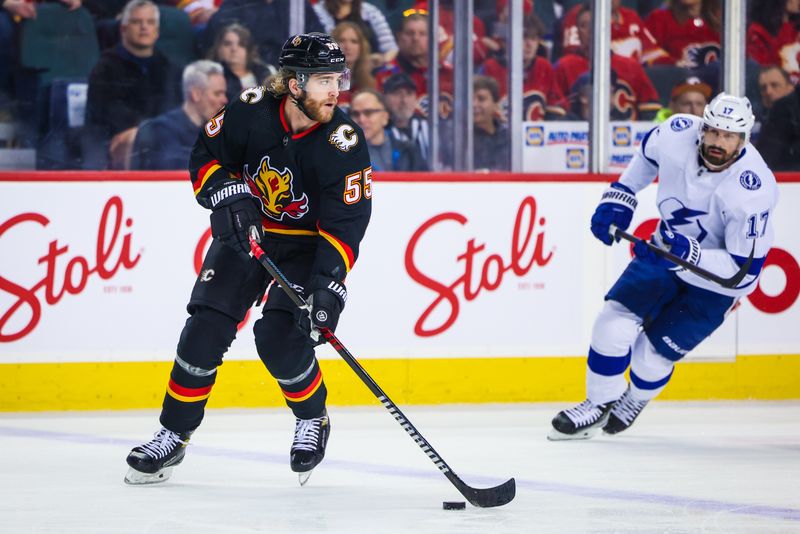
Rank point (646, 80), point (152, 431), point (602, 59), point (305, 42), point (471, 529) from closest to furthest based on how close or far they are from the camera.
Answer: point (471, 529), point (305, 42), point (152, 431), point (602, 59), point (646, 80)

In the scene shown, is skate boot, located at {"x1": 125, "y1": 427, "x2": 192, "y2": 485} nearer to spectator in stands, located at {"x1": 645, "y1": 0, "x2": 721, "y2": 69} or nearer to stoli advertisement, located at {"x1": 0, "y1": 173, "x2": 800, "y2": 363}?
stoli advertisement, located at {"x1": 0, "y1": 173, "x2": 800, "y2": 363}

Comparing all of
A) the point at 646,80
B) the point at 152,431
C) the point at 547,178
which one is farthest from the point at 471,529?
the point at 646,80

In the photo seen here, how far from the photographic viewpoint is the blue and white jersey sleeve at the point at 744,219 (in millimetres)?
3922

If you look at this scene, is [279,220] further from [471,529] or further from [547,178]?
[547,178]

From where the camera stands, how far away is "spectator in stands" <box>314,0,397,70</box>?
5434 mm

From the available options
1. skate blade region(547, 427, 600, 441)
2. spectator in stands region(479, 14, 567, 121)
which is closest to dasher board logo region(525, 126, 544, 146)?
spectator in stands region(479, 14, 567, 121)

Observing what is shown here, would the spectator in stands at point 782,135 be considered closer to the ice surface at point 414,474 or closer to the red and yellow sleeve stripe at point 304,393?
the ice surface at point 414,474

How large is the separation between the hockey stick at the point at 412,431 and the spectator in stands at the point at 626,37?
7.93ft

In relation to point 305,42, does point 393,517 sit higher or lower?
lower

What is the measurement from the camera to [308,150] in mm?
3201

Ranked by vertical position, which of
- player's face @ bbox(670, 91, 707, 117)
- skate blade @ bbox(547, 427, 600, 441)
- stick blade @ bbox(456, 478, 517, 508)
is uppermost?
player's face @ bbox(670, 91, 707, 117)

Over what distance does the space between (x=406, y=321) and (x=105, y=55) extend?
1.56 metres

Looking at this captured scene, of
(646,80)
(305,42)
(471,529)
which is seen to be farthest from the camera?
(646,80)

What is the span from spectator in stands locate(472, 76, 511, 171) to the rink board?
401 millimetres
